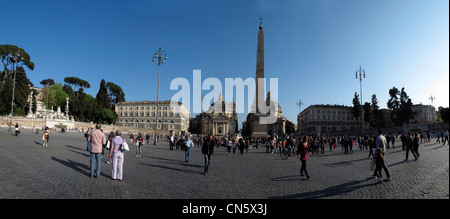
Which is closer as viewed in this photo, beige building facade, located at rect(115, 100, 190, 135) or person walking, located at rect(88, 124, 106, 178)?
person walking, located at rect(88, 124, 106, 178)

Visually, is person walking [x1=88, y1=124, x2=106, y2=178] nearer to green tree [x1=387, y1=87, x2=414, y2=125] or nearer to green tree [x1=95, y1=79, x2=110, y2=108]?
green tree [x1=387, y1=87, x2=414, y2=125]

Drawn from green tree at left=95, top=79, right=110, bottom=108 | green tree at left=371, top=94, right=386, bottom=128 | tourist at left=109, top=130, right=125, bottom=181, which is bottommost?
tourist at left=109, top=130, right=125, bottom=181

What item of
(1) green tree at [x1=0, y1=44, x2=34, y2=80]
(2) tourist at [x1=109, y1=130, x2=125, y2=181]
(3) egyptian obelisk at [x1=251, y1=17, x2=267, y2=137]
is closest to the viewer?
(2) tourist at [x1=109, y1=130, x2=125, y2=181]

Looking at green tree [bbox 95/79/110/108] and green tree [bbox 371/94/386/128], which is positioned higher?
Answer: green tree [bbox 95/79/110/108]

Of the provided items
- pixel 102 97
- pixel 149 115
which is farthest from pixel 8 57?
pixel 149 115

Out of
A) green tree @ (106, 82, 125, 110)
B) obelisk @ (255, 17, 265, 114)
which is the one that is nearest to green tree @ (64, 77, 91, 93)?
green tree @ (106, 82, 125, 110)

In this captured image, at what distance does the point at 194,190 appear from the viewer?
5277 millimetres

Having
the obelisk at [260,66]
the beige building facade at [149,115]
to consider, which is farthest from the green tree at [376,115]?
the beige building facade at [149,115]

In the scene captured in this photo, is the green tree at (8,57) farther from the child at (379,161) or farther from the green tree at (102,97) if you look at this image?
the child at (379,161)

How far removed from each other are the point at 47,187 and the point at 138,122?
95270 mm

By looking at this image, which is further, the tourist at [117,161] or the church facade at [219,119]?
the church facade at [219,119]

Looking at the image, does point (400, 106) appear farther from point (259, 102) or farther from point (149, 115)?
point (149, 115)

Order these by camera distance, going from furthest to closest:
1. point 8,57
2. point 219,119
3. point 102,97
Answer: point 219,119, point 102,97, point 8,57
